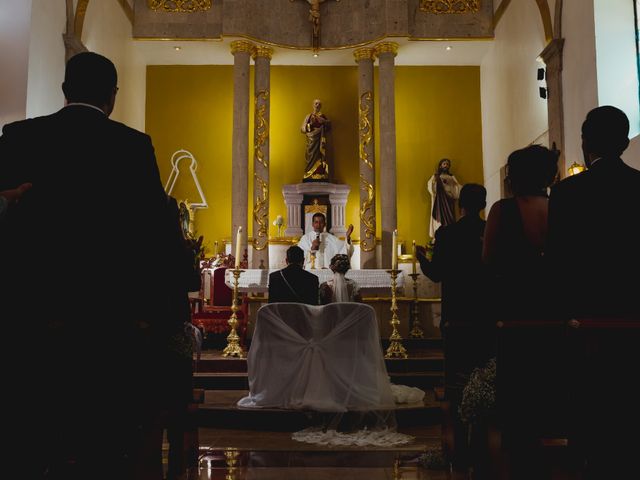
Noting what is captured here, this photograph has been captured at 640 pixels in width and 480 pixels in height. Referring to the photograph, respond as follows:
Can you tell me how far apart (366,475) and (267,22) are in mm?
10774

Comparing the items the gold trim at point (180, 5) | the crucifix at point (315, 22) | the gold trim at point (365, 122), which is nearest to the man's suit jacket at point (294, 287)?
the gold trim at point (365, 122)

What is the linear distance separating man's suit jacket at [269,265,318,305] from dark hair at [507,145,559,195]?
350 centimetres

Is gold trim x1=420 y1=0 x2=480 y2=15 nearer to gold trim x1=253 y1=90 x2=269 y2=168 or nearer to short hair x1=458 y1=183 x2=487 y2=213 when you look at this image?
gold trim x1=253 y1=90 x2=269 y2=168

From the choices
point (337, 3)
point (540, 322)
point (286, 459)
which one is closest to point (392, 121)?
point (337, 3)

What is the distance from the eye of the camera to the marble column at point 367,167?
505 inches

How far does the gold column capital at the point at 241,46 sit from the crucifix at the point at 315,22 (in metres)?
1.21

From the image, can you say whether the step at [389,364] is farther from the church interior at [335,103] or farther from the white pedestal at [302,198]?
the white pedestal at [302,198]

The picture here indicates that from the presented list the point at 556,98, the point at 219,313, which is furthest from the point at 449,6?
the point at 219,313

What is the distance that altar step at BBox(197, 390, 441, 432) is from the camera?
232 inches

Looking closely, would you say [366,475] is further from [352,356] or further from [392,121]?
[392,121]

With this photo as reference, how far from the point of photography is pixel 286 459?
4707 millimetres

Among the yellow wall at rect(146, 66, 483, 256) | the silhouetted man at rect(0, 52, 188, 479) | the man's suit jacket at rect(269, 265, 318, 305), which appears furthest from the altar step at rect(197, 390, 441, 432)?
the yellow wall at rect(146, 66, 483, 256)

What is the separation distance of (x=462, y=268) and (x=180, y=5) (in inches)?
441

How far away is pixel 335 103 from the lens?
47.1 feet
